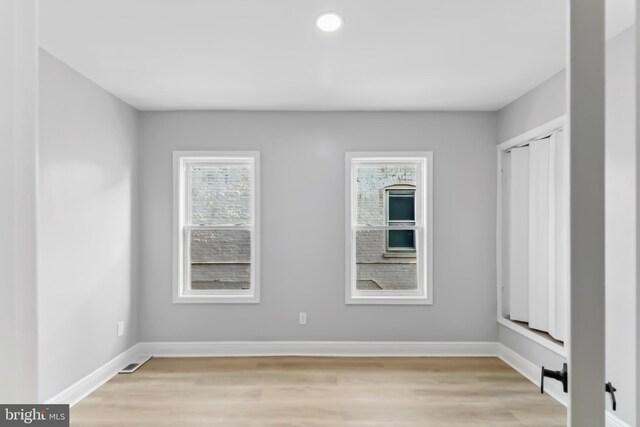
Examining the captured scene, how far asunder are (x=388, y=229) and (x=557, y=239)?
5.33 ft

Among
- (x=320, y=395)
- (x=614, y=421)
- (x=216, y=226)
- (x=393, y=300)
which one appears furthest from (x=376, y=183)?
(x=614, y=421)

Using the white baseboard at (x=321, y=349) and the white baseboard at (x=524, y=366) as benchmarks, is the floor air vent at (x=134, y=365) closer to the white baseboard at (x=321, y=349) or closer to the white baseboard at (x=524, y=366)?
the white baseboard at (x=321, y=349)

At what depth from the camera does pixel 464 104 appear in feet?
13.3

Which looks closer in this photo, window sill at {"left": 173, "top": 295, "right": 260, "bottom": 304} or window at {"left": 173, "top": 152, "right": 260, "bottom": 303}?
window sill at {"left": 173, "top": 295, "right": 260, "bottom": 304}

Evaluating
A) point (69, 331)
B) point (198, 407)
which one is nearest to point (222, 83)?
point (69, 331)

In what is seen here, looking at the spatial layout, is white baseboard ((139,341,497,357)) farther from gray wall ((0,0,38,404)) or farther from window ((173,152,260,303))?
gray wall ((0,0,38,404))

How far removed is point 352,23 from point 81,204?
8.16ft

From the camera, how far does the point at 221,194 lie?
444 centimetres

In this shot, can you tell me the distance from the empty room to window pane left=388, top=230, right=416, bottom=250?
0.05 ft

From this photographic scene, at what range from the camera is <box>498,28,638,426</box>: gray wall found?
1.09m

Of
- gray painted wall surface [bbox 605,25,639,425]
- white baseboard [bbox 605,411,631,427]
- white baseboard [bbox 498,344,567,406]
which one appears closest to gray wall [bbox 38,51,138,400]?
gray painted wall surface [bbox 605,25,639,425]

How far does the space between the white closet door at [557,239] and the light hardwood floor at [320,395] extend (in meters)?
0.61

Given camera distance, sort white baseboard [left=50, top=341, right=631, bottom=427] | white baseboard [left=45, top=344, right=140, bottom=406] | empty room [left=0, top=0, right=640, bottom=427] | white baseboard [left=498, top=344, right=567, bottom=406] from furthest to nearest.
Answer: white baseboard [left=50, top=341, right=631, bottom=427] < white baseboard [left=498, top=344, right=567, bottom=406] < white baseboard [left=45, top=344, right=140, bottom=406] < empty room [left=0, top=0, right=640, bottom=427]

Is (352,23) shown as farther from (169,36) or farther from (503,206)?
(503,206)
